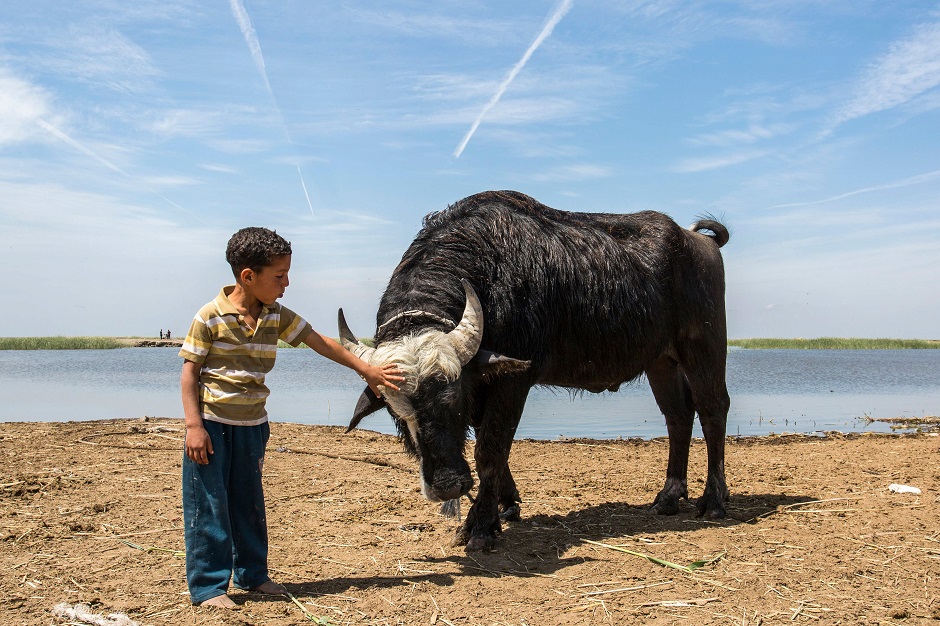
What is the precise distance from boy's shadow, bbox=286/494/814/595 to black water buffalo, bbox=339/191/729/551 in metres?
0.18

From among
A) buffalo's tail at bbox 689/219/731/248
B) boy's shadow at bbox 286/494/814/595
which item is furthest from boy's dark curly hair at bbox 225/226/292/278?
buffalo's tail at bbox 689/219/731/248

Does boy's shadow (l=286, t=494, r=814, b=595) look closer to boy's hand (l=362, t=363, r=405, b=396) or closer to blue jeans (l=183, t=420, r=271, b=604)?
blue jeans (l=183, t=420, r=271, b=604)

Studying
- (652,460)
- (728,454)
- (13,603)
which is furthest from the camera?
(728,454)

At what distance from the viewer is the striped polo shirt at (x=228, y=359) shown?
3.99 meters

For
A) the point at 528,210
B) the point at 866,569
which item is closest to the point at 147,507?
the point at 528,210

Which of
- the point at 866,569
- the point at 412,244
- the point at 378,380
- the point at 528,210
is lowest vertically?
the point at 866,569

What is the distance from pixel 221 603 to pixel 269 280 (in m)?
1.78

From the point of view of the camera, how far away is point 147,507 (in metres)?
6.24

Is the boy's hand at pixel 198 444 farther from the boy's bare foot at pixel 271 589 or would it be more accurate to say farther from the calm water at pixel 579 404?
the calm water at pixel 579 404

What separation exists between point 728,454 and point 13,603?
8.53 meters

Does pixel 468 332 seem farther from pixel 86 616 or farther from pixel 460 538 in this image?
pixel 86 616

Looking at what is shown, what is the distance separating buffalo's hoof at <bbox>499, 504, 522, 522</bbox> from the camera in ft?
20.3

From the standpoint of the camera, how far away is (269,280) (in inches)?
162

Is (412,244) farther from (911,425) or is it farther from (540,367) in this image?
(911,425)
